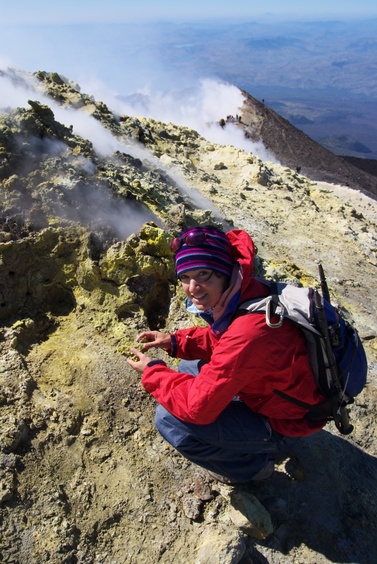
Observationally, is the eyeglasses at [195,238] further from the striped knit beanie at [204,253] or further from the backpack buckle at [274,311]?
the backpack buckle at [274,311]

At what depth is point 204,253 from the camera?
2.37 meters

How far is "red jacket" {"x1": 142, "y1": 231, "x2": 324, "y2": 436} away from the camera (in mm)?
2182

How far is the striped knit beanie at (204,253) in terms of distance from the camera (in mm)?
2367

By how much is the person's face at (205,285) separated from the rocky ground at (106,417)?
3.95ft

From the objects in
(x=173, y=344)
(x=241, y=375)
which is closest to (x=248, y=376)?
(x=241, y=375)

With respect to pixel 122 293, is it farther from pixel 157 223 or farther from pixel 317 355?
pixel 317 355

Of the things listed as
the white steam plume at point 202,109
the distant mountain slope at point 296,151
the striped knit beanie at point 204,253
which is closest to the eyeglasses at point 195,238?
the striped knit beanie at point 204,253

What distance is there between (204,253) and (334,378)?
3.08 ft

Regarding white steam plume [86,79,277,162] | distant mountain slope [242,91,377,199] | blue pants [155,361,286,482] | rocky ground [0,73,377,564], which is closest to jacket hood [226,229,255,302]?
blue pants [155,361,286,482]

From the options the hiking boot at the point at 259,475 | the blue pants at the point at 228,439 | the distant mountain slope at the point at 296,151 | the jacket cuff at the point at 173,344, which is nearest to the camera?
the blue pants at the point at 228,439

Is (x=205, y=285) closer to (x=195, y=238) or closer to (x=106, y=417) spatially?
(x=195, y=238)

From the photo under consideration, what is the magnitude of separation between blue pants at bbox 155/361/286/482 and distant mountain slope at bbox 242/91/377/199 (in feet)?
65.2

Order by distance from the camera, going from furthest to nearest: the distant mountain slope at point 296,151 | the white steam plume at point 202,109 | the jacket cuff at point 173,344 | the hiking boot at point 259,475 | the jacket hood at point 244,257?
the white steam plume at point 202,109 → the distant mountain slope at point 296,151 → the jacket cuff at point 173,344 → the hiking boot at point 259,475 → the jacket hood at point 244,257

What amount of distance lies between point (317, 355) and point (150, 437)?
142cm
